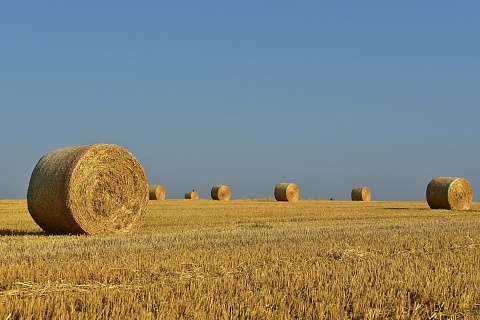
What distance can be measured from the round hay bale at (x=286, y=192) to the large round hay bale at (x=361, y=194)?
5.65 meters

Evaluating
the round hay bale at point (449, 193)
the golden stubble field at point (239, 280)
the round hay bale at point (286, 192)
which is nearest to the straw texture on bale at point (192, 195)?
the round hay bale at point (286, 192)

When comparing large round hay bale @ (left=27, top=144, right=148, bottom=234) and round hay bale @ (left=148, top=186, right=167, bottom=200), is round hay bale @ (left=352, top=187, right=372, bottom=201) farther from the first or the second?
large round hay bale @ (left=27, top=144, right=148, bottom=234)

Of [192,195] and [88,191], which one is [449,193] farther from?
[192,195]

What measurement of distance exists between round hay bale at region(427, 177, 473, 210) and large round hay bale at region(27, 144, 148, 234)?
621 inches

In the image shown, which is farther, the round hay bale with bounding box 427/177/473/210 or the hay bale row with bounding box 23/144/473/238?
the round hay bale with bounding box 427/177/473/210

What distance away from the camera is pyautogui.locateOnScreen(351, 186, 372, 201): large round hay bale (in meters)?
37.5

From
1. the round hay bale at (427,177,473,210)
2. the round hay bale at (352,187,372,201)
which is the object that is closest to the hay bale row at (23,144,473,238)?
the round hay bale at (427,177,473,210)

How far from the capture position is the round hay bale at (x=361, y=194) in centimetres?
3753

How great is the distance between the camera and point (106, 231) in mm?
11305

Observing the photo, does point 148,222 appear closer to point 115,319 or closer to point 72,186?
point 72,186

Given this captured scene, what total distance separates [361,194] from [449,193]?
46.4ft

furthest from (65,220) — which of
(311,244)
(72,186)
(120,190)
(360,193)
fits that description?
(360,193)

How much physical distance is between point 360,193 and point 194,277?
33452 millimetres

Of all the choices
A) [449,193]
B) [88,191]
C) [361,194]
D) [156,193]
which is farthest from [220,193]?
[88,191]
